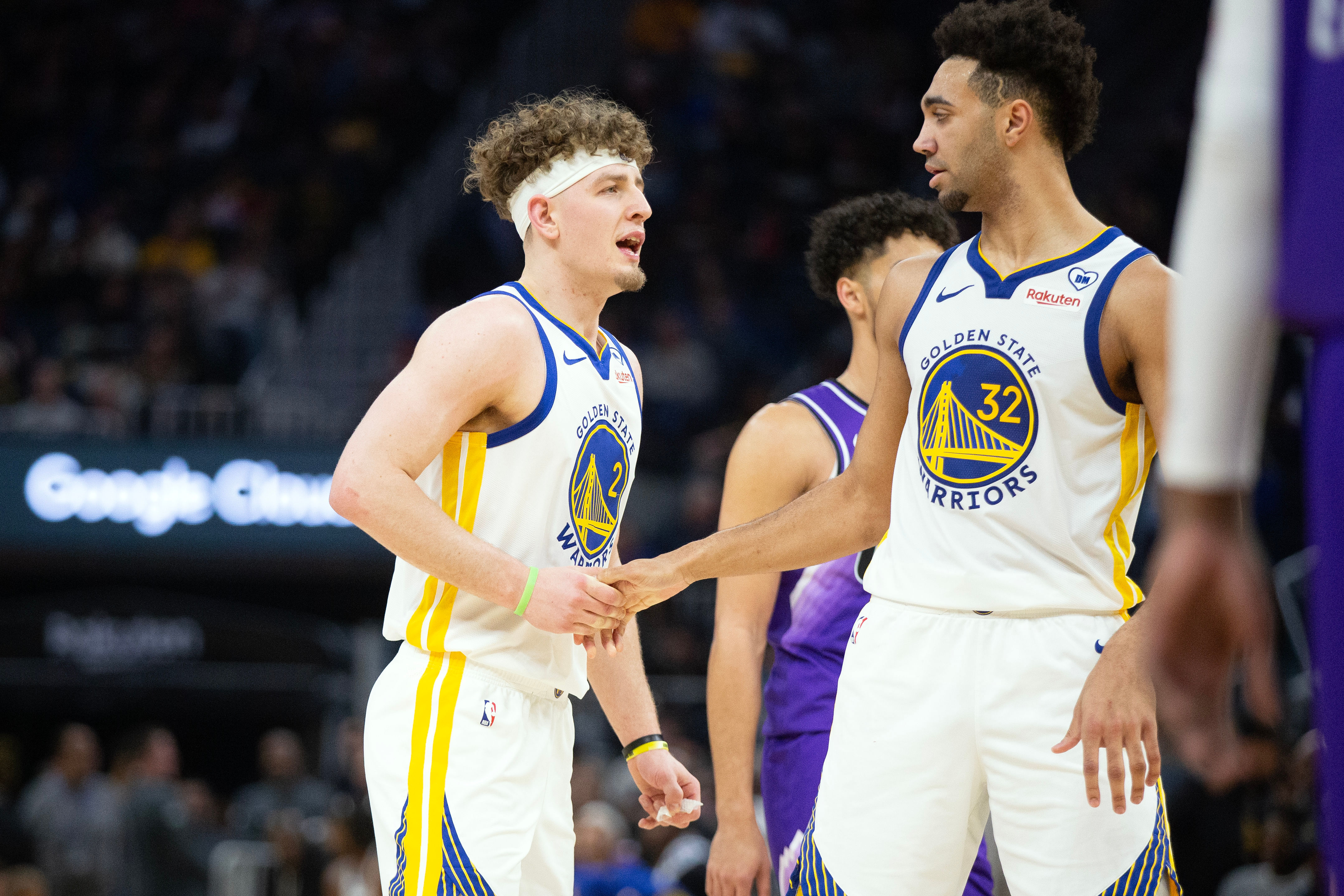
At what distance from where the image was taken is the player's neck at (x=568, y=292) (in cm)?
369

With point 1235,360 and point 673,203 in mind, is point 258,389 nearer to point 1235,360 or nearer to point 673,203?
point 673,203

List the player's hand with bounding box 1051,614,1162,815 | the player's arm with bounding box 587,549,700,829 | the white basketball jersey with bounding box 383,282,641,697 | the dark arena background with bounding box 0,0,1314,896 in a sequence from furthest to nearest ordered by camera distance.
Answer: the dark arena background with bounding box 0,0,1314,896 < the player's arm with bounding box 587,549,700,829 < the white basketball jersey with bounding box 383,282,641,697 < the player's hand with bounding box 1051,614,1162,815

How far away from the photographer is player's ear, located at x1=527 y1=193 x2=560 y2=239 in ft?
12.3

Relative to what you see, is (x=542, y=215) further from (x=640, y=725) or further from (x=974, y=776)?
(x=974, y=776)

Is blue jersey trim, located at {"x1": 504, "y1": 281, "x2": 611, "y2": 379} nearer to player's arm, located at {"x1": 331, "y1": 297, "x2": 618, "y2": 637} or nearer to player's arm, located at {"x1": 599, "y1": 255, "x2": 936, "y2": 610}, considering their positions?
player's arm, located at {"x1": 331, "y1": 297, "x2": 618, "y2": 637}

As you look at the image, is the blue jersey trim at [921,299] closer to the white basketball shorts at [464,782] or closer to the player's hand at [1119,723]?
the player's hand at [1119,723]

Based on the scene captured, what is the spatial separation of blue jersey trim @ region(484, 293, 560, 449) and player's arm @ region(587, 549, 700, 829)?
1.64 feet

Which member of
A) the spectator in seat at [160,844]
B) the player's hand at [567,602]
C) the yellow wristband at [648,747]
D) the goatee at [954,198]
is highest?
the goatee at [954,198]

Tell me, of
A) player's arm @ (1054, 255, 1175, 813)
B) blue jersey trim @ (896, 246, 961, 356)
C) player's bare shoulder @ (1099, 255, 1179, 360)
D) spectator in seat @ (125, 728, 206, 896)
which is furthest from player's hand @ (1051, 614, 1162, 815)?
spectator in seat @ (125, 728, 206, 896)

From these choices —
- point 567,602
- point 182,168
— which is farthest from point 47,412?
point 567,602

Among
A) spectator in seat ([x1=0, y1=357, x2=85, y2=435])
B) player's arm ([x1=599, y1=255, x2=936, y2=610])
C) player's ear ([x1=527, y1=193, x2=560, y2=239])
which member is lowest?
player's arm ([x1=599, y1=255, x2=936, y2=610])

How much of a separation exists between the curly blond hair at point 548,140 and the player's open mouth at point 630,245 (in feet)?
0.82

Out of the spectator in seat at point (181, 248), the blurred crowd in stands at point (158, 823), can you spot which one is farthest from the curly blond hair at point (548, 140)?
the spectator in seat at point (181, 248)

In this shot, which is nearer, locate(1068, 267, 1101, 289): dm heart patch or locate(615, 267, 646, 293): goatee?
locate(1068, 267, 1101, 289): dm heart patch
